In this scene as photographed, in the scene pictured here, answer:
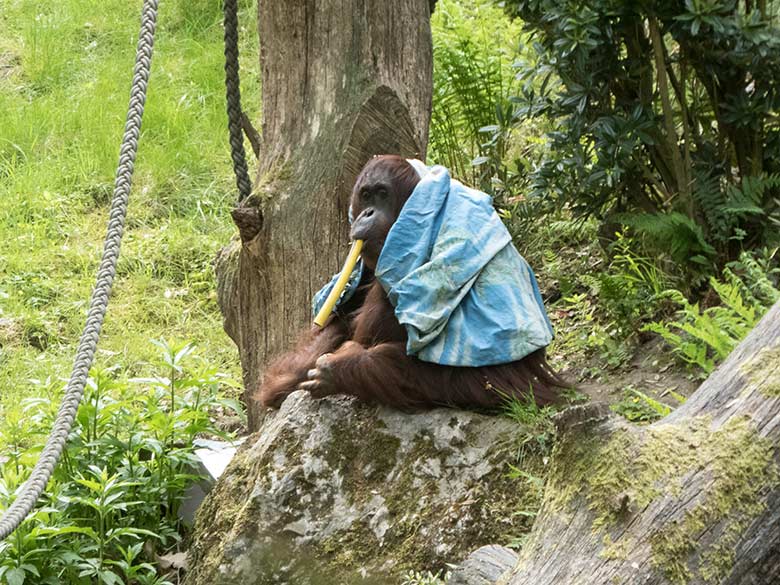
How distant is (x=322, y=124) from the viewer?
4.02 m

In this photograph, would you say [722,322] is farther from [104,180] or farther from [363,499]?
[104,180]

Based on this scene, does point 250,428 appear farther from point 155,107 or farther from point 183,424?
point 155,107

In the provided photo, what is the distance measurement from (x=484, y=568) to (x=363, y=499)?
882 mm

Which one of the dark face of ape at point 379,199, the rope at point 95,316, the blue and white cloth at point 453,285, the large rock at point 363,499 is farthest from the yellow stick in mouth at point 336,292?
the rope at point 95,316

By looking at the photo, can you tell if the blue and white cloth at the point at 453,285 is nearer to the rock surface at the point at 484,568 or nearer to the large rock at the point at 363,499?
the large rock at the point at 363,499

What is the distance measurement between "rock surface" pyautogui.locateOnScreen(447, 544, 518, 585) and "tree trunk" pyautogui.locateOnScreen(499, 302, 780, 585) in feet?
0.59

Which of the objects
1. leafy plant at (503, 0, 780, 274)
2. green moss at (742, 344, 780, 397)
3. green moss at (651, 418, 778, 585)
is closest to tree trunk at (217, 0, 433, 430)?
leafy plant at (503, 0, 780, 274)

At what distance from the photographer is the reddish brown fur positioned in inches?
133

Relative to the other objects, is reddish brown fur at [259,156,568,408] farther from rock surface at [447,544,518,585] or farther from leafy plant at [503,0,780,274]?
leafy plant at [503,0,780,274]

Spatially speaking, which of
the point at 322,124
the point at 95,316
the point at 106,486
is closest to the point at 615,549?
the point at 95,316

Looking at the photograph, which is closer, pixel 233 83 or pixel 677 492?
pixel 677 492

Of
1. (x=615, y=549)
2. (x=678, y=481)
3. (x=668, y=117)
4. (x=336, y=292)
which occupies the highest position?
(x=668, y=117)

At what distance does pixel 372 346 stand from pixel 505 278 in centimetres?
46

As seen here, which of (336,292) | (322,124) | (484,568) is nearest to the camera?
(484,568)
